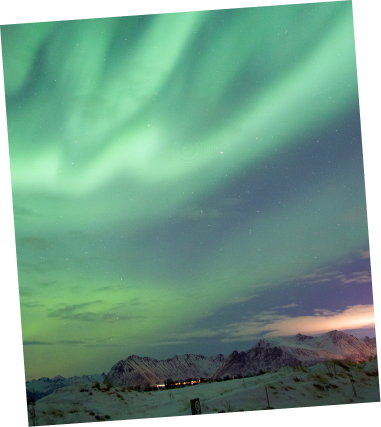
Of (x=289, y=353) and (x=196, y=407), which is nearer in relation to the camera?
(x=196, y=407)

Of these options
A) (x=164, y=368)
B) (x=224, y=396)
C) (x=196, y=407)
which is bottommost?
(x=164, y=368)

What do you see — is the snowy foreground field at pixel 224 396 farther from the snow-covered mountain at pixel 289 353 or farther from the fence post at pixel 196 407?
the fence post at pixel 196 407

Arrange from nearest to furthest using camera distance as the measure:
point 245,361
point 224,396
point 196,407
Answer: point 196,407 < point 224,396 < point 245,361

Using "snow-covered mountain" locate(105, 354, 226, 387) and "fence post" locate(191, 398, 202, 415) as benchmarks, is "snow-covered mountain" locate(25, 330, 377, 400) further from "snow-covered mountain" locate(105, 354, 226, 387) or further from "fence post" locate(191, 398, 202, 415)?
"fence post" locate(191, 398, 202, 415)

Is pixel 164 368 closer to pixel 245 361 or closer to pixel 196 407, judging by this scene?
pixel 245 361

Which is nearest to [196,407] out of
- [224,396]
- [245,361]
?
[224,396]

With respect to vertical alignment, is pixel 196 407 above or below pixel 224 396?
above

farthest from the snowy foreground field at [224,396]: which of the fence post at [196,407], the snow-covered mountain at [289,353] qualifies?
the fence post at [196,407]
